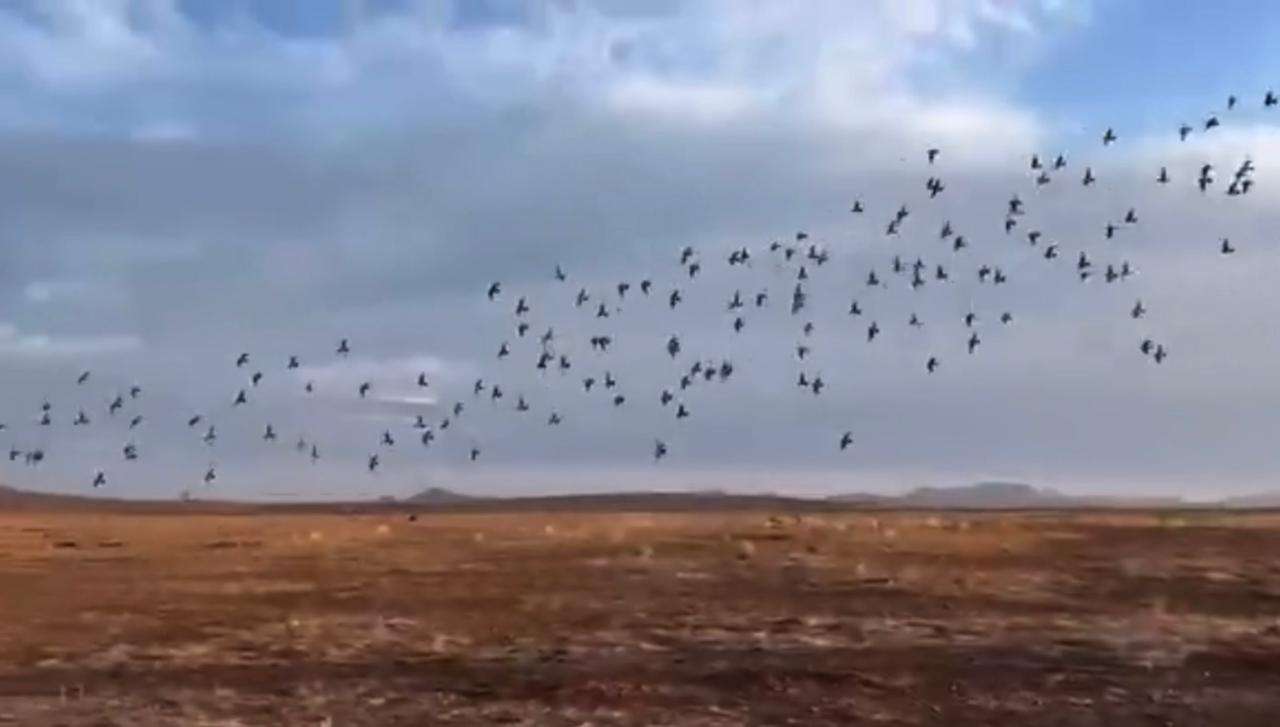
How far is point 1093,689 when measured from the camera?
94.0 ft

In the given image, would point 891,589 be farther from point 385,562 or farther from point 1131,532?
point 1131,532

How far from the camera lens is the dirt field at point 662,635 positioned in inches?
1104

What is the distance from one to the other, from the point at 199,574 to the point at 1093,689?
27.1 meters

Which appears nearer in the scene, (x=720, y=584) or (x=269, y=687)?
(x=269, y=687)

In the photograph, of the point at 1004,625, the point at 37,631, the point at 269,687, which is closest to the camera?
the point at 269,687

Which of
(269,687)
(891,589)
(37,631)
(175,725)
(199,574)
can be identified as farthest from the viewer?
(199,574)

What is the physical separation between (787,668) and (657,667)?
6.90 ft

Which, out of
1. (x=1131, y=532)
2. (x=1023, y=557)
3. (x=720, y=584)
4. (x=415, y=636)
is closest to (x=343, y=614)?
(x=415, y=636)

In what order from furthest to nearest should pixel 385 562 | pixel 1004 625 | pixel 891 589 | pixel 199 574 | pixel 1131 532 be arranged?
pixel 1131 532 < pixel 385 562 < pixel 199 574 < pixel 891 589 < pixel 1004 625

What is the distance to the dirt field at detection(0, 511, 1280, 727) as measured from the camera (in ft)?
92.0

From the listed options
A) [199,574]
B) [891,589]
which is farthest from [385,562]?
[891,589]

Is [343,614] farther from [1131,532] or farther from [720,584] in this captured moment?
→ [1131,532]

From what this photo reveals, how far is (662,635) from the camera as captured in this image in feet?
113

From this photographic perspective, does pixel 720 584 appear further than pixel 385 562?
No
